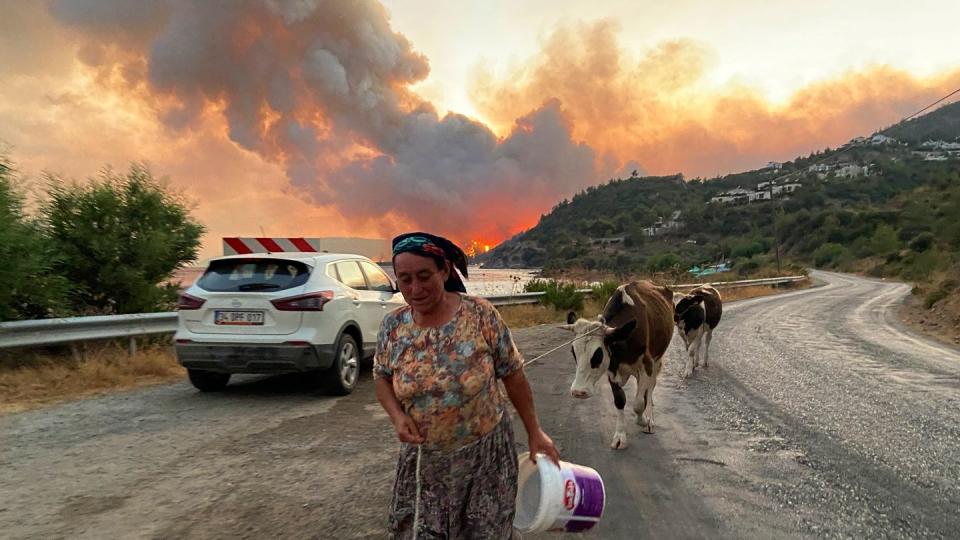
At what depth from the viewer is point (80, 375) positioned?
781cm

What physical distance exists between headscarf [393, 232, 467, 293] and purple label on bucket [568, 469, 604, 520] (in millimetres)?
1022

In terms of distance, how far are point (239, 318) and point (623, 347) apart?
4.51 meters

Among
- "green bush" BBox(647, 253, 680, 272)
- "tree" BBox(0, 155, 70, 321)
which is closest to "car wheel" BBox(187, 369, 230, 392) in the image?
"tree" BBox(0, 155, 70, 321)

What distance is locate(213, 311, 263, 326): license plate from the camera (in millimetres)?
6828

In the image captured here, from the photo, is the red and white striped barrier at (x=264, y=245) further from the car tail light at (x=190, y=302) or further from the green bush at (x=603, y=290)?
the green bush at (x=603, y=290)

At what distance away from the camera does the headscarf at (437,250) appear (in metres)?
2.36

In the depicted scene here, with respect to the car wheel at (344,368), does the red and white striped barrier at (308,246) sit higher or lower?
higher

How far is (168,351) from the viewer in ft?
31.4

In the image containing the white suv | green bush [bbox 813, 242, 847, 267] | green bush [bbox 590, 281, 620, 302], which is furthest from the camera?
green bush [bbox 813, 242, 847, 267]

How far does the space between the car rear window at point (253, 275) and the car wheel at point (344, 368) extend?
3.24ft

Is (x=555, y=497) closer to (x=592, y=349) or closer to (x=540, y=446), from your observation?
(x=540, y=446)

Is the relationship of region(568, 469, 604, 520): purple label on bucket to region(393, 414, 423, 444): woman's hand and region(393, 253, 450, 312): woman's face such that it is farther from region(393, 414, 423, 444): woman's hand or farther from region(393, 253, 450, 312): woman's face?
region(393, 253, 450, 312): woman's face

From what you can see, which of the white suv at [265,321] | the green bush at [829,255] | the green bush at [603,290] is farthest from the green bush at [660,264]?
the green bush at [829,255]

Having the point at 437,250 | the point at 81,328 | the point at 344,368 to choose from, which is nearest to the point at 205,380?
the point at 344,368
